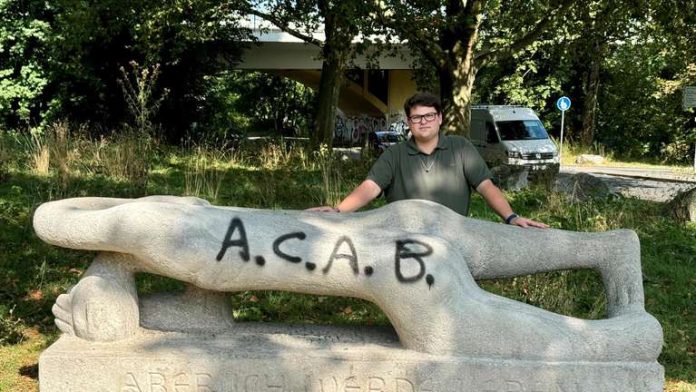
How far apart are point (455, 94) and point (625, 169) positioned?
1031 centimetres

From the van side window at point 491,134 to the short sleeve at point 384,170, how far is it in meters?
13.5

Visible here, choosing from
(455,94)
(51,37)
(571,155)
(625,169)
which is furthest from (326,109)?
(571,155)

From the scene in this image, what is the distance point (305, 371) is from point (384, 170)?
1.15 m

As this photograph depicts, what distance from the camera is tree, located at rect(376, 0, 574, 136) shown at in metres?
9.79

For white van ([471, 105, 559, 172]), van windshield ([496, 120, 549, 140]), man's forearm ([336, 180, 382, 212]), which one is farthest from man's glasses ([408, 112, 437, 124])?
van windshield ([496, 120, 549, 140])

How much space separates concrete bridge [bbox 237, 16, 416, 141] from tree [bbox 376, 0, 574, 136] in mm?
12883

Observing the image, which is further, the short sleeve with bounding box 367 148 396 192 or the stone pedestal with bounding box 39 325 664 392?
the short sleeve with bounding box 367 148 396 192

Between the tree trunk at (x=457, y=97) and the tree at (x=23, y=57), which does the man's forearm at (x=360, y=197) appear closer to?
the tree trunk at (x=457, y=97)

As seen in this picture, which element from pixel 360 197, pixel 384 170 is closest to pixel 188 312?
pixel 360 197

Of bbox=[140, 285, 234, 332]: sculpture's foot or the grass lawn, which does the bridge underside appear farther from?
bbox=[140, 285, 234, 332]: sculpture's foot

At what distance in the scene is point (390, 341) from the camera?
324cm

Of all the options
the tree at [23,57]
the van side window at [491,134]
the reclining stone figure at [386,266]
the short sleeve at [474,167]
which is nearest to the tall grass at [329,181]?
the short sleeve at [474,167]

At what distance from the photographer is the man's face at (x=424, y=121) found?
3.50 m

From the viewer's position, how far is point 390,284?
302cm
